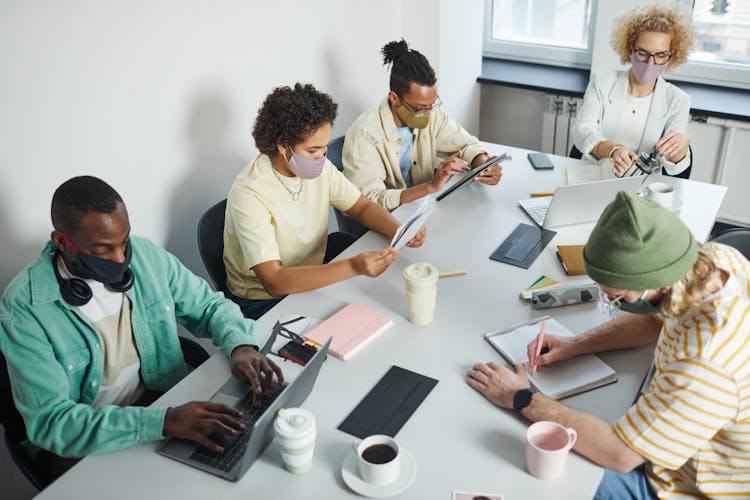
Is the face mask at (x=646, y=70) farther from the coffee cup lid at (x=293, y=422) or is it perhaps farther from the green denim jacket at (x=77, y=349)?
the coffee cup lid at (x=293, y=422)

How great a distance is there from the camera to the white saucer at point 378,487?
4.30 feet

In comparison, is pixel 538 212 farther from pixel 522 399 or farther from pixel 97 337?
pixel 97 337

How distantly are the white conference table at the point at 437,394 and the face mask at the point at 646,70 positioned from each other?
0.68 meters

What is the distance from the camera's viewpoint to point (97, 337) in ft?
5.30

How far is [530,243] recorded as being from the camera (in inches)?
85.5

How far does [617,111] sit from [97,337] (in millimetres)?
2308

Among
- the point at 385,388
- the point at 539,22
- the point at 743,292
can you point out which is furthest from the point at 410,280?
the point at 539,22

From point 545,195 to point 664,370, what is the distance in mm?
1272

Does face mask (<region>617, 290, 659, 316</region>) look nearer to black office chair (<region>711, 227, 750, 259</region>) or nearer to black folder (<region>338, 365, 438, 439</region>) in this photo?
black folder (<region>338, 365, 438, 439</region>)

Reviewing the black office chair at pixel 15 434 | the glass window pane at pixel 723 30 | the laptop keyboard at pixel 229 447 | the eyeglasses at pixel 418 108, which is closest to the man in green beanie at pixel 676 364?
the laptop keyboard at pixel 229 447

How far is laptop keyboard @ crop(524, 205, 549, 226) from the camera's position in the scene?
2.31 metres

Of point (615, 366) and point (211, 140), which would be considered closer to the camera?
point (615, 366)

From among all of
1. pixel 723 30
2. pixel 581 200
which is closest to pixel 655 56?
pixel 581 200

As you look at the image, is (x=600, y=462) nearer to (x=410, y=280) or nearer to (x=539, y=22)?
(x=410, y=280)
